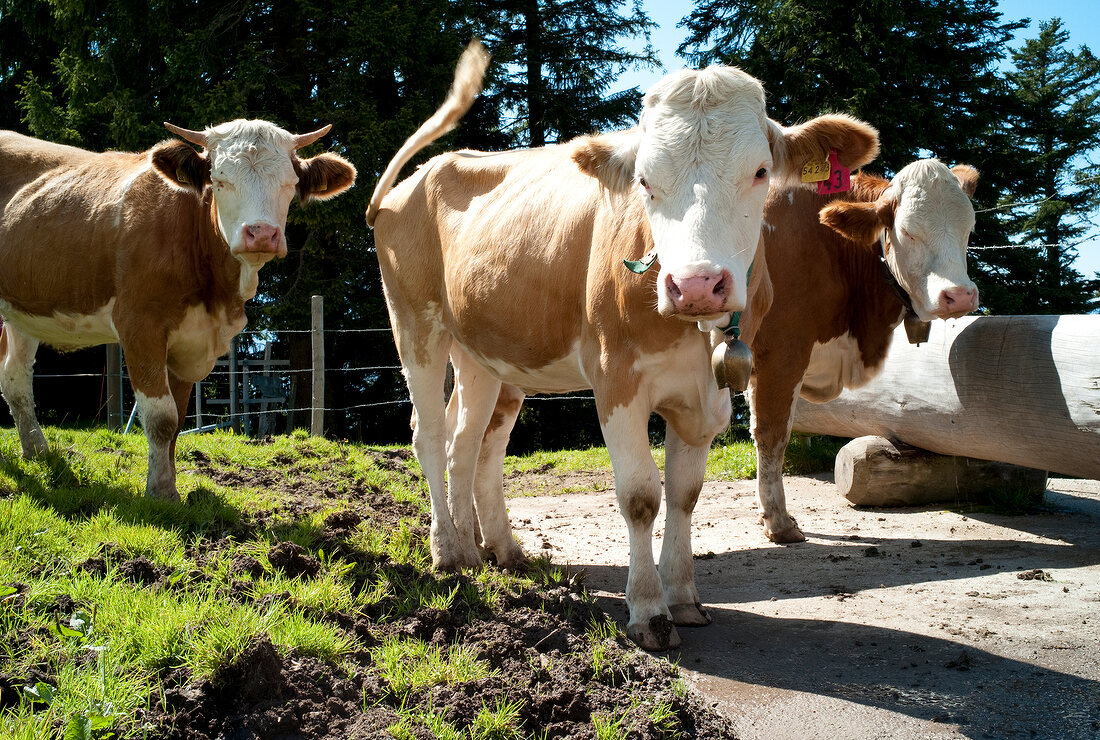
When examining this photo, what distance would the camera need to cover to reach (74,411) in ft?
64.8

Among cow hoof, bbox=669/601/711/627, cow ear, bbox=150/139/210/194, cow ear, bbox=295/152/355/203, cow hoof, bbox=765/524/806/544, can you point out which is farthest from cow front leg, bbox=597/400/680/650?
cow ear, bbox=150/139/210/194

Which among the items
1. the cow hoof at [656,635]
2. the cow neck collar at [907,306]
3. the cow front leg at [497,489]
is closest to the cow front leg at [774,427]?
the cow neck collar at [907,306]

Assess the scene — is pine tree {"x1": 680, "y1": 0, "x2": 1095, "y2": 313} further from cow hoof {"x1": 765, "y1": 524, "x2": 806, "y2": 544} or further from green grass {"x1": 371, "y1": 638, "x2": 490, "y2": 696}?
green grass {"x1": 371, "y1": 638, "x2": 490, "y2": 696}

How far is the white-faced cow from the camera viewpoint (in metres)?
3.07

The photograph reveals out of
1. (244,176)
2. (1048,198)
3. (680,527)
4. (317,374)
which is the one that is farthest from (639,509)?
(1048,198)

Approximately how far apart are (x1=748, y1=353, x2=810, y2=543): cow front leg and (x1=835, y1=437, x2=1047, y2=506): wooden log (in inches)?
40.3

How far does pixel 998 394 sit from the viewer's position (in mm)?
5449

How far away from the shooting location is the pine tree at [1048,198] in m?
17.4

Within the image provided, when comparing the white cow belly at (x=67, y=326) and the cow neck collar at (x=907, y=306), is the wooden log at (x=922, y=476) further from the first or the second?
the white cow belly at (x=67, y=326)

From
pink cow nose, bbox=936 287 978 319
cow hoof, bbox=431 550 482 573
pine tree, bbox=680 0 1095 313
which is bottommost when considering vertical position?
cow hoof, bbox=431 550 482 573

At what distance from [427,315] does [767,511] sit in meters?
2.67

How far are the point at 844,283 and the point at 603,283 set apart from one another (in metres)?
3.01

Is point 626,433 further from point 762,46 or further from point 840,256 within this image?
point 762,46

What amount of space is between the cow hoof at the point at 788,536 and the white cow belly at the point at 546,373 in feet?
6.99
